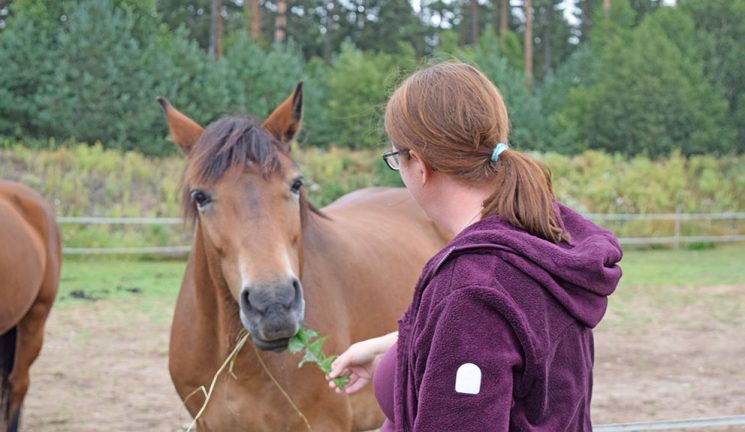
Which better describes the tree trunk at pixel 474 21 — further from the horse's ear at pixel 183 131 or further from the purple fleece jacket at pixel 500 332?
the purple fleece jacket at pixel 500 332

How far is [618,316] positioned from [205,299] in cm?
727

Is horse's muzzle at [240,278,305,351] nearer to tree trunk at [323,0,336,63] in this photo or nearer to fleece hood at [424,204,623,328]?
fleece hood at [424,204,623,328]


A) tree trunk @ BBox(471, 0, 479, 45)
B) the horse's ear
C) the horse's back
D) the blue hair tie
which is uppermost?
tree trunk @ BBox(471, 0, 479, 45)

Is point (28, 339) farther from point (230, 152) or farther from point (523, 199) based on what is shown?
point (523, 199)

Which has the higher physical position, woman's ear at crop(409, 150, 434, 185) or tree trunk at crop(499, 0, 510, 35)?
tree trunk at crop(499, 0, 510, 35)

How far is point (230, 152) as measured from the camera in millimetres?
3049

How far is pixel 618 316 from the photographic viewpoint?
9555 mm

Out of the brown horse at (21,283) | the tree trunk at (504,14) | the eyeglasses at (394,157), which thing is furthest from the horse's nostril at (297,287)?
the tree trunk at (504,14)

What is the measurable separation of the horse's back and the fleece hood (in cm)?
435

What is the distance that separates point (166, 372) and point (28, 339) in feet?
5.73

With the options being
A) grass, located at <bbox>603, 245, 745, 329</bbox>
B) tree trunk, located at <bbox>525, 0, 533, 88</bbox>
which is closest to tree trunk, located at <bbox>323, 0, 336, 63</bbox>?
tree trunk, located at <bbox>525, 0, 533, 88</bbox>

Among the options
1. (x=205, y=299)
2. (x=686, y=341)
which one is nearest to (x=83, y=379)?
(x=205, y=299)

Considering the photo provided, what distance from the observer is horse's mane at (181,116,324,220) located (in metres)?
3.04

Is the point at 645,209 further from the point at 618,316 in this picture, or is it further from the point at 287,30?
the point at 287,30
